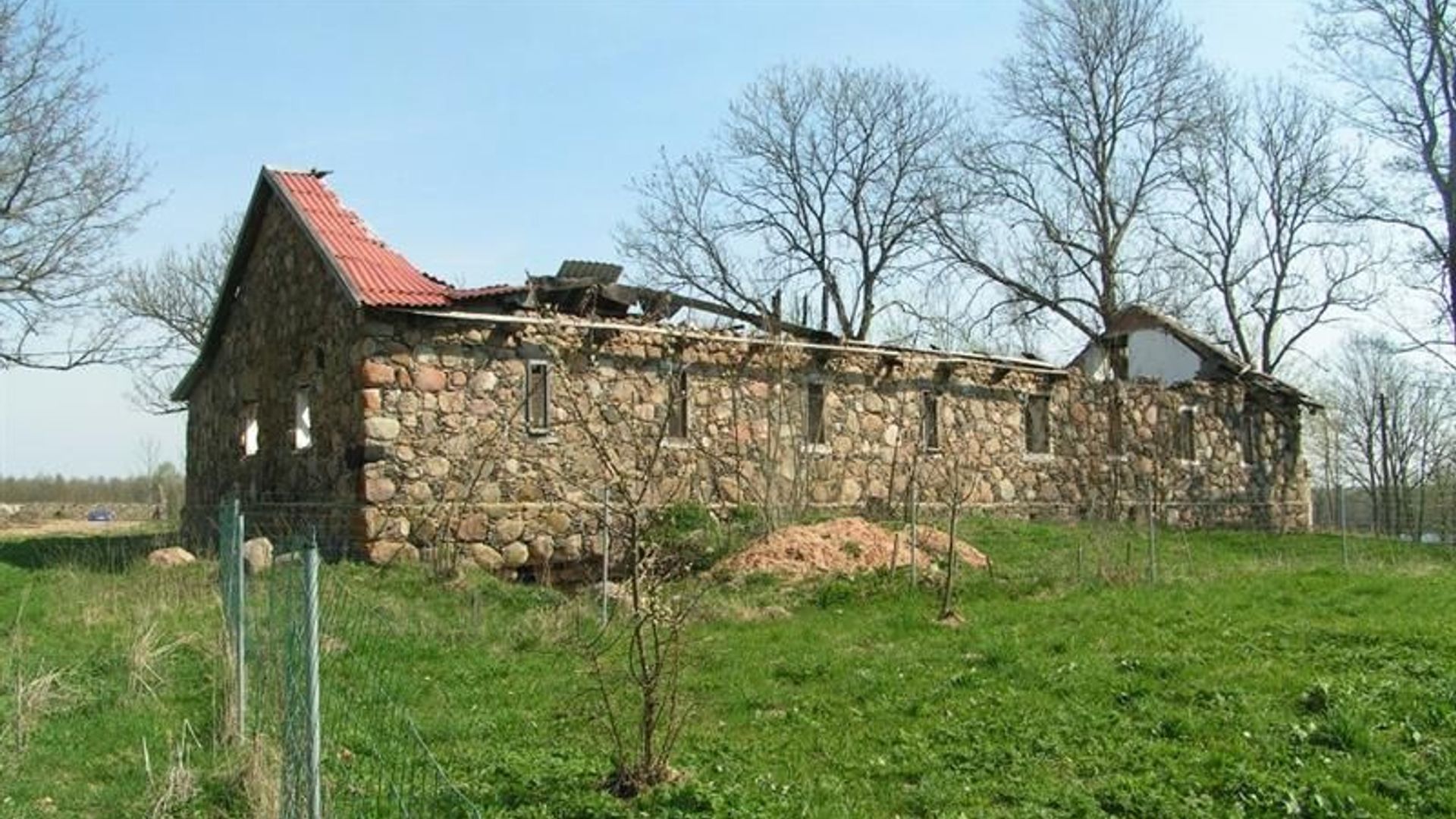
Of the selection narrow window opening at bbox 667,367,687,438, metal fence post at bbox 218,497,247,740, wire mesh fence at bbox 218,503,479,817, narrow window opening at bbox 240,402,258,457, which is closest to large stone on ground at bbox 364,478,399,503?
narrow window opening at bbox 667,367,687,438

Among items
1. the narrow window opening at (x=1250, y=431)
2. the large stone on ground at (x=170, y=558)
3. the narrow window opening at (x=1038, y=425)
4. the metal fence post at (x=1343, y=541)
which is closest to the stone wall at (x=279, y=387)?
the large stone on ground at (x=170, y=558)

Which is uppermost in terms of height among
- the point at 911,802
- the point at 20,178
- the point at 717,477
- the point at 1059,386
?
the point at 20,178

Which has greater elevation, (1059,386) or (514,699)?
(1059,386)

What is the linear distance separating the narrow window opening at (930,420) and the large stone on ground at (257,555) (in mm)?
11144

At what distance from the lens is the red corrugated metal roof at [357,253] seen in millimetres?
16406

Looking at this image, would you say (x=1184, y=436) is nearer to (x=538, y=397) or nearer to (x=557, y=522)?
(x=557, y=522)

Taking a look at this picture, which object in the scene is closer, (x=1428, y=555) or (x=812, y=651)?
(x=812, y=651)

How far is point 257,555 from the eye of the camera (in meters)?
15.2

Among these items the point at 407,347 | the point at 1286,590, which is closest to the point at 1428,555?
the point at 1286,590

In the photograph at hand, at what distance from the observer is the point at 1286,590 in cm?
1278

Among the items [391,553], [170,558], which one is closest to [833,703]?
[391,553]

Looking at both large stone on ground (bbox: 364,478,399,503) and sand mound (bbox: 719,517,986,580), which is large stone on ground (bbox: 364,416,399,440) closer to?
large stone on ground (bbox: 364,478,399,503)

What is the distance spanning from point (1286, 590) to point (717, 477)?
346 inches

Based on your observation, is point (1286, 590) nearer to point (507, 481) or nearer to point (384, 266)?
point (507, 481)
